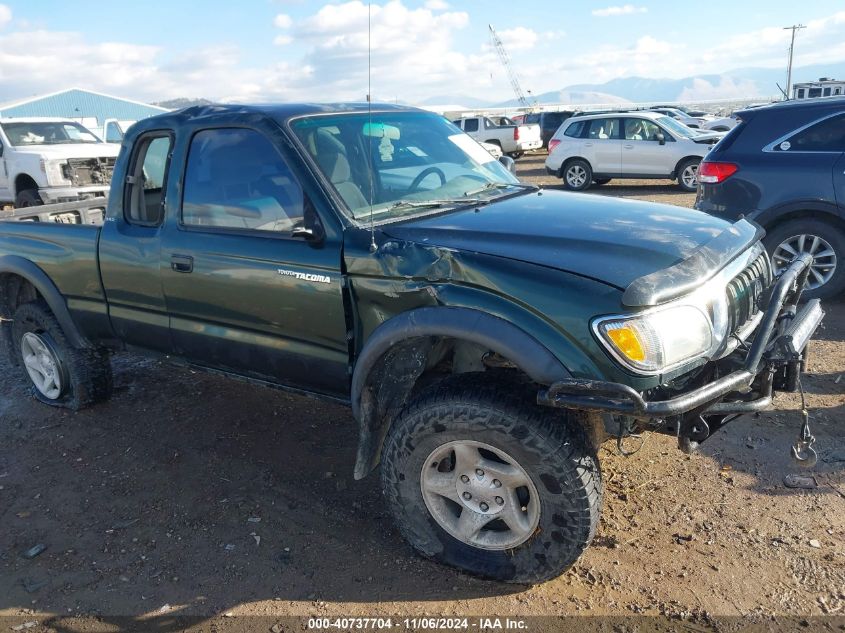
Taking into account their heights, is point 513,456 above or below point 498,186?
below

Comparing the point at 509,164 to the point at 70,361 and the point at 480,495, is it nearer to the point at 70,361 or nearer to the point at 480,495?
the point at 480,495

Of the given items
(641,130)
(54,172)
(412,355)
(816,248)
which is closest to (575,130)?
(641,130)

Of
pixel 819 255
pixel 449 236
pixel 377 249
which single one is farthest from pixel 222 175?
pixel 819 255

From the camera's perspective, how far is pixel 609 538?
Answer: 3.15 meters

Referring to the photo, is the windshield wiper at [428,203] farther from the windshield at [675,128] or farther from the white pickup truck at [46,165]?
the windshield at [675,128]

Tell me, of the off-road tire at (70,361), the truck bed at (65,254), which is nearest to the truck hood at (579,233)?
the truck bed at (65,254)

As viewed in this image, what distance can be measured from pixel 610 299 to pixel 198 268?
2180 mm

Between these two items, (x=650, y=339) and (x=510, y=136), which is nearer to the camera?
(x=650, y=339)

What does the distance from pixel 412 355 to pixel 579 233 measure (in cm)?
89

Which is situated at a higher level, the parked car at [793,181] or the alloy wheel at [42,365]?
the parked car at [793,181]

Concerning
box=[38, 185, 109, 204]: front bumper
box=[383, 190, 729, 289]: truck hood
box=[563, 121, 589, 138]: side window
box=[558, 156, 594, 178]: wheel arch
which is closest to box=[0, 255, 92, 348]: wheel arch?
box=[383, 190, 729, 289]: truck hood

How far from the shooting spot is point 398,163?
3.59 meters

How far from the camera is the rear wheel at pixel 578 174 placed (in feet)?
50.9

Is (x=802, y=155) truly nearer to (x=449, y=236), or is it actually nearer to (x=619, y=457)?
(x=619, y=457)
